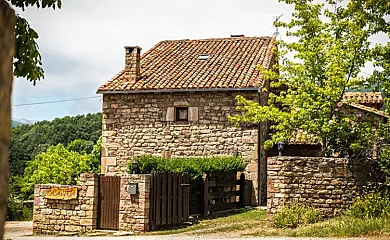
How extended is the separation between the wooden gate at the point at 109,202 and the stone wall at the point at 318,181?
385 centimetres

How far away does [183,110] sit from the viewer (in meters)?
22.0

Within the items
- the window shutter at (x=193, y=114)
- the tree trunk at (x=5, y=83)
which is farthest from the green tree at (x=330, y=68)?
the tree trunk at (x=5, y=83)

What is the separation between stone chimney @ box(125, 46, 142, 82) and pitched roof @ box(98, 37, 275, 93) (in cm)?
22

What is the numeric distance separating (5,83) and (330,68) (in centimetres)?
1476

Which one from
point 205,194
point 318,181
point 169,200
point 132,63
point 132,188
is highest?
point 132,63

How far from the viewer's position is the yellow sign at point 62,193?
15078 millimetres

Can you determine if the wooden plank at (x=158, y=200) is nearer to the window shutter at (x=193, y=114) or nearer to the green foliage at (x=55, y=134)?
the window shutter at (x=193, y=114)

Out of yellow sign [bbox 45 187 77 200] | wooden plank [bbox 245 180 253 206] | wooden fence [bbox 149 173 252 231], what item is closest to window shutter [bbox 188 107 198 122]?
wooden fence [bbox 149 173 252 231]

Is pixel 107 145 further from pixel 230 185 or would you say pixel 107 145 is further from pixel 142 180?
pixel 142 180

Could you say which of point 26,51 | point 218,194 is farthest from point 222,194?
point 26,51

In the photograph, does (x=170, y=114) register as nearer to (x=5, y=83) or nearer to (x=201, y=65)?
(x=201, y=65)

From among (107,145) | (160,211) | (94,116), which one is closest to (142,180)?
(160,211)

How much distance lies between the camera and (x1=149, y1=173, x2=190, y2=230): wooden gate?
48.5 feet

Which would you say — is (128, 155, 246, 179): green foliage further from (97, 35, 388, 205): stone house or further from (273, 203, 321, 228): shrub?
(273, 203, 321, 228): shrub
